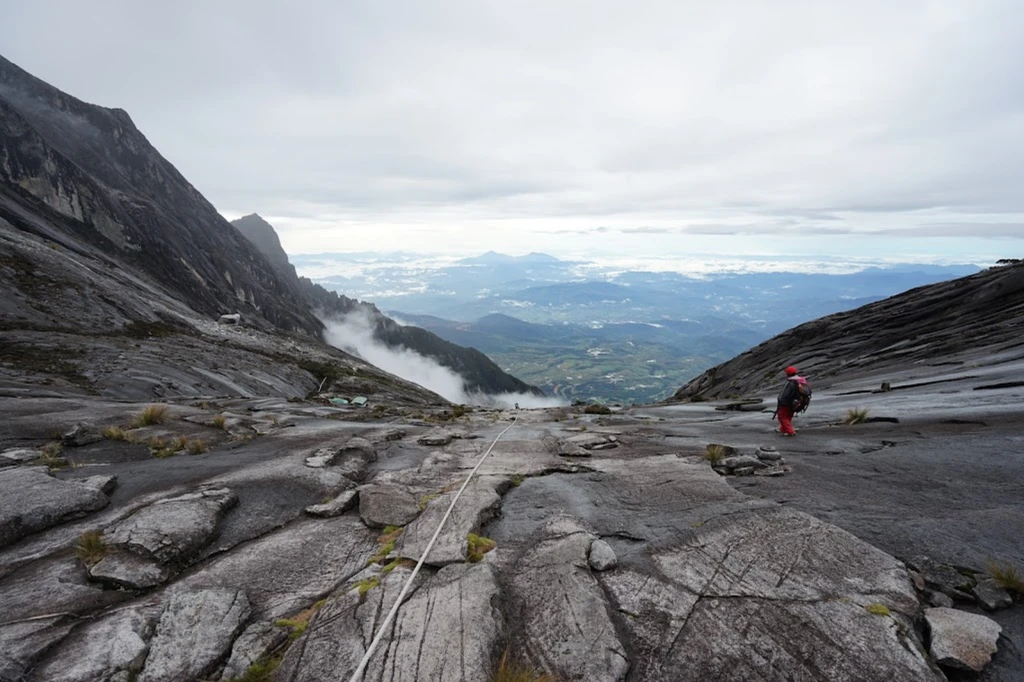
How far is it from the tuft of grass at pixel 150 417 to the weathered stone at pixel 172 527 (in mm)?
10604

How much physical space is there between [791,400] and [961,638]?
13.6 metres

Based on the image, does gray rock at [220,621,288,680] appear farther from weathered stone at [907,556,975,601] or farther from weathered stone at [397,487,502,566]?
weathered stone at [907,556,975,601]

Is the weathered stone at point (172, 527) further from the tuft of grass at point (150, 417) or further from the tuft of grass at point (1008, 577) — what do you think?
the tuft of grass at point (1008, 577)

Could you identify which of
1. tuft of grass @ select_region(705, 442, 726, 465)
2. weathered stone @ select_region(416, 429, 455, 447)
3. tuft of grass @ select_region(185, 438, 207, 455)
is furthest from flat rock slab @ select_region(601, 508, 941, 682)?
tuft of grass @ select_region(185, 438, 207, 455)

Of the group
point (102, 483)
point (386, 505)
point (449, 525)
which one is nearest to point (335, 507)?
point (386, 505)

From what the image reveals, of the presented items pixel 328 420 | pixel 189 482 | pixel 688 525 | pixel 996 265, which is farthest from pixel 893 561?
pixel 996 265

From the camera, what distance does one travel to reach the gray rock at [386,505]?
11.4 meters

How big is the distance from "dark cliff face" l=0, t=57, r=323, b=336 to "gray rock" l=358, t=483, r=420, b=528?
313ft

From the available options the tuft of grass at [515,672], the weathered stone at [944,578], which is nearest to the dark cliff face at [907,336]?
the weathered stone at [944,578]

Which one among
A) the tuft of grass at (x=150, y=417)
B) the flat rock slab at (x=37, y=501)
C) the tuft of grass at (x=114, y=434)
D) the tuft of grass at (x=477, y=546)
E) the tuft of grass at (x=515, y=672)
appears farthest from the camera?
the tuft of grass at (x=150, y=417)

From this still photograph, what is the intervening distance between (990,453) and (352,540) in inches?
710

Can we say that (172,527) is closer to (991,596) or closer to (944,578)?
(944,578)

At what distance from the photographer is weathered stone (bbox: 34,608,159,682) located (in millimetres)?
6531

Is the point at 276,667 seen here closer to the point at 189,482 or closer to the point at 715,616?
the point at 715,616
